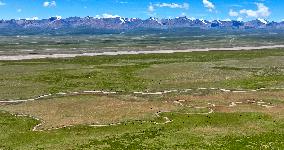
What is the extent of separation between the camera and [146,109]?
69750 millimetres

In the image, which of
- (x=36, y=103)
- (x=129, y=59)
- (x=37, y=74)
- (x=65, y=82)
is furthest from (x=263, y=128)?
(x=129, y=59)

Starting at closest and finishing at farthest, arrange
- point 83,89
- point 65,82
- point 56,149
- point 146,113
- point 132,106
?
point 56,149 < point 146,113 < point 132,106 < point 83,89 < point 65,82

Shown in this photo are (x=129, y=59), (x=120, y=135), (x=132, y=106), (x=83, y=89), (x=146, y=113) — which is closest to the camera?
(x=120, y=135)

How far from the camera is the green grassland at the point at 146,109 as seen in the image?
52.0 metres

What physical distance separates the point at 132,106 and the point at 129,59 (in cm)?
8702

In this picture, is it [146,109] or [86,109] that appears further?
[86,109]

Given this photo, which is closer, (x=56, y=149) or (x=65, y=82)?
(x=56, y=149)

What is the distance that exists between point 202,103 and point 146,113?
1182cm

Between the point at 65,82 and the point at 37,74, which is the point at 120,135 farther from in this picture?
the point at 37,74

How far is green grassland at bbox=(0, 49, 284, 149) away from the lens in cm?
5200

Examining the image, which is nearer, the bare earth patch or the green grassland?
the green grassland

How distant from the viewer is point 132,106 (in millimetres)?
72375

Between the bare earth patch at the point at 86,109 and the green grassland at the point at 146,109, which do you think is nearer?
the green grassland at the point at 146,109

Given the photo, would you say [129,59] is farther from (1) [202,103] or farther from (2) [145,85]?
(1) [202,103]
